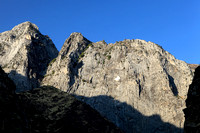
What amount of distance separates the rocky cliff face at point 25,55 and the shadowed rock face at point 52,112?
38.6m

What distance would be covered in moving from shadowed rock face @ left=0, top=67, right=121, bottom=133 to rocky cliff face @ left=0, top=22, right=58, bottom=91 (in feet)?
127

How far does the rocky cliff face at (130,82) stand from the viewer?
246ft

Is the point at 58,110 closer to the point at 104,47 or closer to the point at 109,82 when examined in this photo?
the point at 109,82

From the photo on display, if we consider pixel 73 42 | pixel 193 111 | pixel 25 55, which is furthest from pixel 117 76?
pixel 193 111

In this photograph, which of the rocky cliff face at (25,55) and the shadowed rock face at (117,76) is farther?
the rocky cliff face at (25,55)

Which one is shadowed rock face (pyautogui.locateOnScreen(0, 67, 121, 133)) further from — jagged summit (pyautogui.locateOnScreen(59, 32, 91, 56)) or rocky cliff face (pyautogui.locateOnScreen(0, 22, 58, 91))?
jagged summit (pyautogui.locateOnScreen(59, 32, 91, 56))

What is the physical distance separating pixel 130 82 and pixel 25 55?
54.3 m

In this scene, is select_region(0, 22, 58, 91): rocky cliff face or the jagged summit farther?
the jagged summit

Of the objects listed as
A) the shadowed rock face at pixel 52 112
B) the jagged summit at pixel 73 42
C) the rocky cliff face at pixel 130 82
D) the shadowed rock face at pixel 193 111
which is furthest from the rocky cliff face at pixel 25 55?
the shadowed rock face at pixel 193 111

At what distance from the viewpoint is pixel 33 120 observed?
34.7 m

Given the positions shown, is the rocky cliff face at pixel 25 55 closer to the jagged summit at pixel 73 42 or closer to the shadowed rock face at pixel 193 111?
the jagged summit at pixel 73 42

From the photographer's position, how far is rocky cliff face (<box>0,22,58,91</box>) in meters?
89.8

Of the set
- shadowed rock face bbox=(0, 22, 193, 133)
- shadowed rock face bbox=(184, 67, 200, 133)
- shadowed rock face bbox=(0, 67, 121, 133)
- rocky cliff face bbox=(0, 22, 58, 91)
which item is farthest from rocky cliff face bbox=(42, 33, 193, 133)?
shadowed rock face bbox=(184, 67, 200, 133)

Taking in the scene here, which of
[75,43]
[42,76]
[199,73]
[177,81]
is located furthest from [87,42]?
[199,73]
